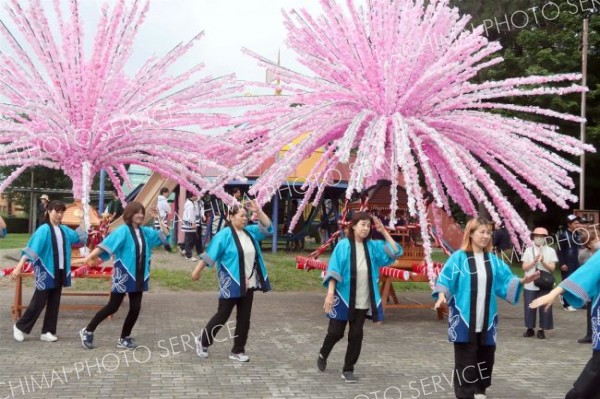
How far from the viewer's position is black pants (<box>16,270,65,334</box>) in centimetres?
701

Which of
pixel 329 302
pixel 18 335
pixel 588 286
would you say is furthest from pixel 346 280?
pixel 18 335

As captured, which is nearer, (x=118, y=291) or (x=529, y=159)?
(x=118, y=291)

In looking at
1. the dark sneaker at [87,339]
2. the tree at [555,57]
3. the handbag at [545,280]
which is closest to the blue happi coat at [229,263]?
the dark sneaker at [87,339]

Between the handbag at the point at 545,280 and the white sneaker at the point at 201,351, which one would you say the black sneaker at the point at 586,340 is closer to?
the handbag at the point at 545,280

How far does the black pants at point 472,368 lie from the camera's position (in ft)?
15.5

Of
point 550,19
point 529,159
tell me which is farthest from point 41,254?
point 550,19

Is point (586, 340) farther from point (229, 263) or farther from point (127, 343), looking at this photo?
point (127, 343)

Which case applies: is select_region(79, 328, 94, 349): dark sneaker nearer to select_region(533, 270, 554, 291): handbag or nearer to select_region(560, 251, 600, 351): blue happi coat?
select_region(560, 251, 600, 351): blue happi coat

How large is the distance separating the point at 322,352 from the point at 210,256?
1.41 metres

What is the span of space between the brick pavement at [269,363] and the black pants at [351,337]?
0.63 feet

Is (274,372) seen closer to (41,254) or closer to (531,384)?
(531,384)

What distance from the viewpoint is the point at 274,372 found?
19.2 ft

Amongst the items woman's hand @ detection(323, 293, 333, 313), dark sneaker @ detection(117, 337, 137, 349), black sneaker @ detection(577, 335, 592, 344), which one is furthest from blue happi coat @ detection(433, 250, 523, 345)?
black sneaker @ detection(577, 335, 592, 344)

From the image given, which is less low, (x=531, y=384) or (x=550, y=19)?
(x=550, y=19)
